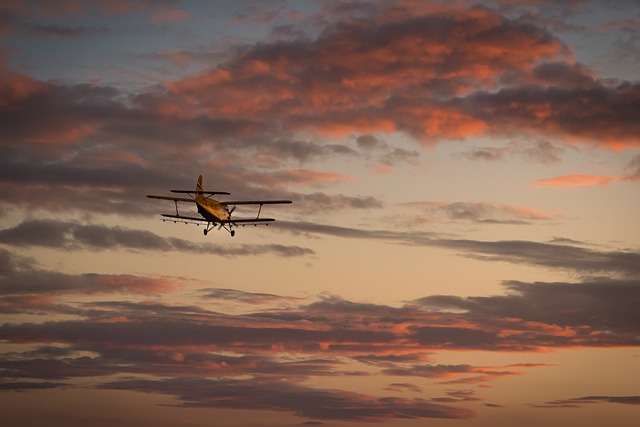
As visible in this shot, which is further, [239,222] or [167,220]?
[239,222]

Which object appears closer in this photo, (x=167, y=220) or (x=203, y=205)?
(x=167, y=220)

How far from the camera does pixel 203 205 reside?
547ft

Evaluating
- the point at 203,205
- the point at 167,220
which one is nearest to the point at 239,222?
the point at 203,205

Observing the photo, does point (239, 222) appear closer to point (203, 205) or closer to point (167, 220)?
point (203, 205)

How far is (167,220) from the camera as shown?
502 feet

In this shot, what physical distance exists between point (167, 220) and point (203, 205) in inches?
575

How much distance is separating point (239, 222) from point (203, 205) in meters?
7.53

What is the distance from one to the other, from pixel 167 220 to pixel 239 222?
18.3 metres

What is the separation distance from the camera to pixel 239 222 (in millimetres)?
167500
